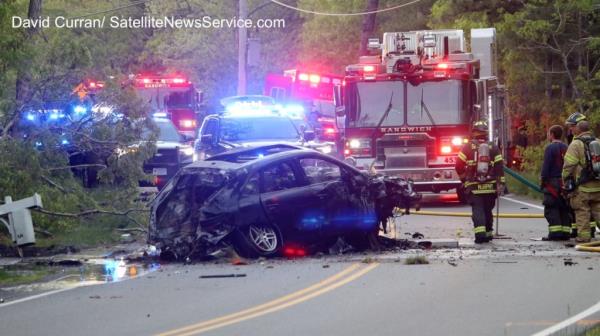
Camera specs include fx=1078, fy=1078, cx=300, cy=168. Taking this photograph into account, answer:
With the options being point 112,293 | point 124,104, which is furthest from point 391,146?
point 112,293

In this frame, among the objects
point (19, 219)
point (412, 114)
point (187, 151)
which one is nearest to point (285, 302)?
point (19, 219)

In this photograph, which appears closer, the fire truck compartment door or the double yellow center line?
the double yellow center line

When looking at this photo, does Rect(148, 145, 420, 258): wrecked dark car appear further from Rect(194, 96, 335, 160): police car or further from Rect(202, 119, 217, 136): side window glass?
Rect(202, 119, 217, 136): side window glass

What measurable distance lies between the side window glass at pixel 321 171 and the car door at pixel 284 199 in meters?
0.29

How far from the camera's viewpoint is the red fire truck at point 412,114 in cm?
2106

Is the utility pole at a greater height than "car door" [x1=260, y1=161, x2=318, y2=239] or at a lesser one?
greater

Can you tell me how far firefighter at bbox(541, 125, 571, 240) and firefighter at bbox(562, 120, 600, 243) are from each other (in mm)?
378

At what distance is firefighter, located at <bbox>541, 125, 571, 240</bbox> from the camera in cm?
1461

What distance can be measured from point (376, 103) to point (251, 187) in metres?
8.69

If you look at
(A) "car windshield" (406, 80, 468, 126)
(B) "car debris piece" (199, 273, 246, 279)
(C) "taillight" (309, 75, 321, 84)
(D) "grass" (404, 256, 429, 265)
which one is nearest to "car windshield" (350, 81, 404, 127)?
(A) "car windshield" (406, 80, 468, 126)

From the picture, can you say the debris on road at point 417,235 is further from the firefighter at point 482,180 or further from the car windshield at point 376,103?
the car windshield at point 376,103

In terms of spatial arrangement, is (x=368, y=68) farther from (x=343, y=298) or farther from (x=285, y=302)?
(x=285, y=302)

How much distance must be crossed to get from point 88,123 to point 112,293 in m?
6.51

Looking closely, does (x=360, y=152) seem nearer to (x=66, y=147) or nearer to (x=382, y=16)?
(x=66, y=147)
